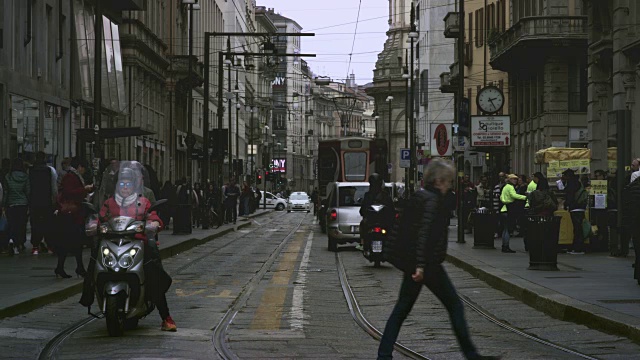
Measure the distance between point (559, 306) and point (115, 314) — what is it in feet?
17.0

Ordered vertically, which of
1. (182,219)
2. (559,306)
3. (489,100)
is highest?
(489,100)

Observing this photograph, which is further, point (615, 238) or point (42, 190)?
point (615, 238)

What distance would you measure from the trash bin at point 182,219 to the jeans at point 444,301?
26034mm

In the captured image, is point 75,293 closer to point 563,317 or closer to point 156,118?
point 563,317

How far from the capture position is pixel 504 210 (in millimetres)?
27641

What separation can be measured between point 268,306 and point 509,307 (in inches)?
118

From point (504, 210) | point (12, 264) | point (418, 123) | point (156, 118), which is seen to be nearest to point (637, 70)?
point (504, 210)

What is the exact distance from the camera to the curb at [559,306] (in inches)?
478

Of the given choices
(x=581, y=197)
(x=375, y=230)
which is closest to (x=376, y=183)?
(x=375, y=230)

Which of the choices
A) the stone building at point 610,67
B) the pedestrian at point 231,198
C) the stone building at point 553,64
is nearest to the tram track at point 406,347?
the stone building at point 610,67

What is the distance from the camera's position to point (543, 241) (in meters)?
19.9

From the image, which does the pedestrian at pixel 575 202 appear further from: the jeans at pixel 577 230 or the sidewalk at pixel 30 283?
the sidewalk at pixel 30 283

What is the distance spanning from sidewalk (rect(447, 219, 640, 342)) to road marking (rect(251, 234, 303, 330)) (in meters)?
3.14

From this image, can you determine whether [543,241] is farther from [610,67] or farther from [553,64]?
[553,64]
